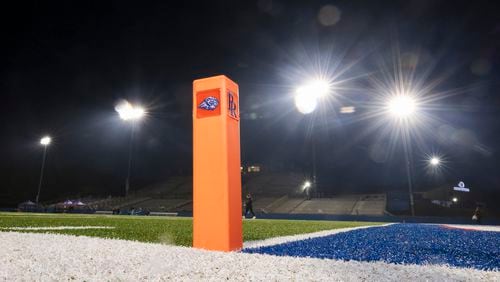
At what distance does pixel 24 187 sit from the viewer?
1902 inches

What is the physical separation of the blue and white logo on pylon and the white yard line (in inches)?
91.4

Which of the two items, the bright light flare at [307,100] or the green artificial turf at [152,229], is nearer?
the green artificial turf at [152,229]


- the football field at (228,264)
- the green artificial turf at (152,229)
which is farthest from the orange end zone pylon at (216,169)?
the green artificial turf at (152,229)

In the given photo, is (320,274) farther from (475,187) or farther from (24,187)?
(24,187)

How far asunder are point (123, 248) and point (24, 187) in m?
53.7

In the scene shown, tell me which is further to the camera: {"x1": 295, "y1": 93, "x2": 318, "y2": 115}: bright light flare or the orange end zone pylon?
{"x1": 295, "y1": 93, "x2": 318, "y2": 115}: bright light flare

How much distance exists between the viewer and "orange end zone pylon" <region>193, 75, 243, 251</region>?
520 cm

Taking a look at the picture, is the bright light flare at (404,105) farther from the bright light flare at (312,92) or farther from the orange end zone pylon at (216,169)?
the orange end zone pylon at (216,169)

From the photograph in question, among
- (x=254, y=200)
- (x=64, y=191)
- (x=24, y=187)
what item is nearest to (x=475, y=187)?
(x=254, y=200)

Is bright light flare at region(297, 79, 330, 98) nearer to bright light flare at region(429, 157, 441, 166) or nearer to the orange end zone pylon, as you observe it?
the orange end zone pylon

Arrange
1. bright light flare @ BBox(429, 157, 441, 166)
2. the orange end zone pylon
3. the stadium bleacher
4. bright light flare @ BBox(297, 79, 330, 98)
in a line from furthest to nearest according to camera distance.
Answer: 1. bright light flare @ BBox(429, 157, 441, 166)
2. the stadium bleacher
3. bright light flare @ BBox(297, 79, 330, 98)
4. the orange end zone pylon

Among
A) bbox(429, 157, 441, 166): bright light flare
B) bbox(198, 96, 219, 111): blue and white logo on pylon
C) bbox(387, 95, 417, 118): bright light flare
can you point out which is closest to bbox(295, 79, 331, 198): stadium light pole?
bbox(387, 95, 417, 118): bright light flare

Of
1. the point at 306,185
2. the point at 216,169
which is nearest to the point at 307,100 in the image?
the point at 306,185

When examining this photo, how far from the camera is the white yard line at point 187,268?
341 cm
